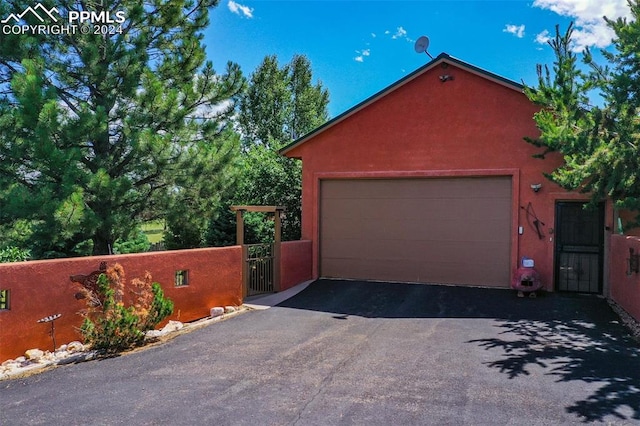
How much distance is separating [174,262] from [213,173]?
4.34 metres

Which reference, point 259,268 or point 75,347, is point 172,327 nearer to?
point 75,347

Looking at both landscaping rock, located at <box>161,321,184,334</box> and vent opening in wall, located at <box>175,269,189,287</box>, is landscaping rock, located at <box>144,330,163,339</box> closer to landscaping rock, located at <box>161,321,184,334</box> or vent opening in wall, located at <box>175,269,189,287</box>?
landscaping rock, located at <box>161,321,184,334</box>

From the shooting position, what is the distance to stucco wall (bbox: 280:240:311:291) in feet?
33.8

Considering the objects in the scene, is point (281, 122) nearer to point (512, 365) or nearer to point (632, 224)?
point (632, 224)

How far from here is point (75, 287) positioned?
6.05 metres

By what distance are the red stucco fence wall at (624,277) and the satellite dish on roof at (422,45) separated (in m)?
5.94

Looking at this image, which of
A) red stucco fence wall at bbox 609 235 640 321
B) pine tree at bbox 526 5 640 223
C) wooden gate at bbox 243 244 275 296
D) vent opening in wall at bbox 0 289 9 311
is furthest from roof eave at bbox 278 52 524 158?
vent opening in wall at bbox 0 289 9 311

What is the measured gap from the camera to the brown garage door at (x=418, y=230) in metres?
9.95

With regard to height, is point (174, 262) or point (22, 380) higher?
point (174, 262)

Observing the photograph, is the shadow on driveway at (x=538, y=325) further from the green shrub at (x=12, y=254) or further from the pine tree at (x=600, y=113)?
the green shrub at (x=12, y=254)

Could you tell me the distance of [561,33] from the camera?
7.52 m

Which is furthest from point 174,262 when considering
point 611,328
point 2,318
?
point 611,328

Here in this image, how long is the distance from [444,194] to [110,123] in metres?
8.16

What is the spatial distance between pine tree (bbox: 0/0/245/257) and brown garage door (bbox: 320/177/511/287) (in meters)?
3.49
